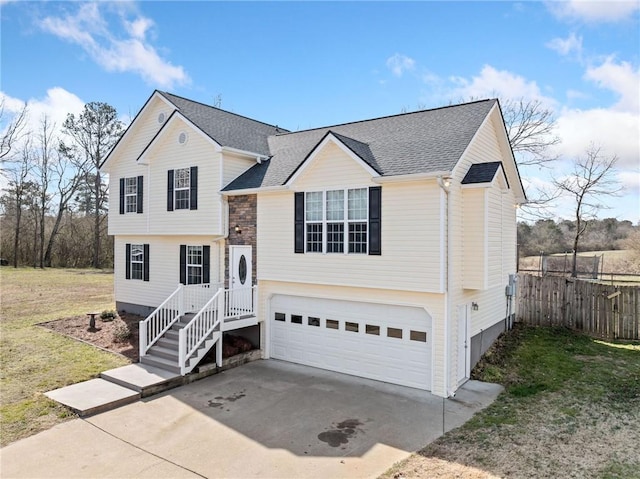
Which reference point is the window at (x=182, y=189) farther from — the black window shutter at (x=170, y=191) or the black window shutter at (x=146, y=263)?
the black window shutter at (x=146, y=263)

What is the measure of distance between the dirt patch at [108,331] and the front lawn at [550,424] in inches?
354

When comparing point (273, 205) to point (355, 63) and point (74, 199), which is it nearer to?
point (355, 63)

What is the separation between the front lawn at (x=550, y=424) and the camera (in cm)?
632

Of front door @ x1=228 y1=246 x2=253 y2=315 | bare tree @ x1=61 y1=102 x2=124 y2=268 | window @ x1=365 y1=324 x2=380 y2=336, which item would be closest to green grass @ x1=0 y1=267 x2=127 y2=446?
front door @ x1=228 y1=246 x2=253 y2=315

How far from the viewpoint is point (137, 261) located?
54.5ft

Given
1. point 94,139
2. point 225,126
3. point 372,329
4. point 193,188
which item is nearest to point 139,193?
point 193,188

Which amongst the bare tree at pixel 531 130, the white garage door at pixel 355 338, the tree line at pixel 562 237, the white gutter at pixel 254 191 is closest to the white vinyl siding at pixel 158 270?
the white gutter at pixel 254 191

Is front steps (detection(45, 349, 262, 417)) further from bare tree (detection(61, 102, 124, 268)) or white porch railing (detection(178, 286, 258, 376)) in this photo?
bare tree (detection(61, 102, 124, 268))

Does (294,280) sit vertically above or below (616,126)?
below

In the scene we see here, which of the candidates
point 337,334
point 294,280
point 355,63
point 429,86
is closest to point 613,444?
point 337,334

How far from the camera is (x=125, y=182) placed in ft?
53.7

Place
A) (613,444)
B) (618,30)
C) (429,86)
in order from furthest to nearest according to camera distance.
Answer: (429,86) < (618,30) < (613,444)

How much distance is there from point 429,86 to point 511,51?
12014mm

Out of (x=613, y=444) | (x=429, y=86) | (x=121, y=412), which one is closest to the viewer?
(x=613, y=444)
